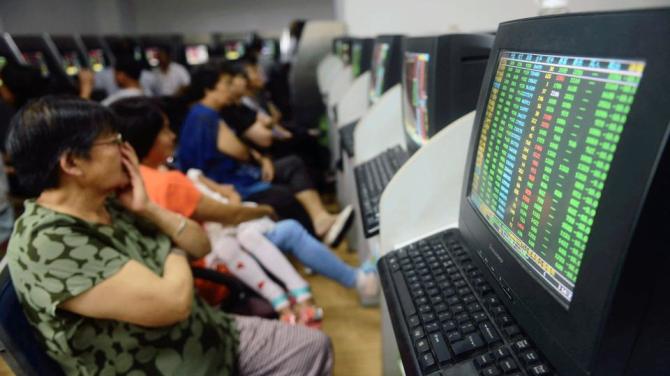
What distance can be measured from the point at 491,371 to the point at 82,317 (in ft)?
2.46

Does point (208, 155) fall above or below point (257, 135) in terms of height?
above

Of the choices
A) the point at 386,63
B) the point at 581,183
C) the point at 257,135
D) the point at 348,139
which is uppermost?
the point at 581,183

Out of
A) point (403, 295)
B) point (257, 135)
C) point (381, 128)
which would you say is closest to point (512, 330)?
point (403, 295)

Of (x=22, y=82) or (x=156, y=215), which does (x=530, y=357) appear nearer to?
(x=156, y=215)

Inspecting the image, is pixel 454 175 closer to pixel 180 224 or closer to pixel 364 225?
pixel 364 225

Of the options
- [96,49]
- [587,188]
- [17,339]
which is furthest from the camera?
[96,49]

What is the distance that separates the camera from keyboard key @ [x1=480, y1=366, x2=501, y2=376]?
18.0 inches

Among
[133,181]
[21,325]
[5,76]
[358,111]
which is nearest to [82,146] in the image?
[133,181]

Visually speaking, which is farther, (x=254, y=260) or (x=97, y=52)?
(x=97, y=52)

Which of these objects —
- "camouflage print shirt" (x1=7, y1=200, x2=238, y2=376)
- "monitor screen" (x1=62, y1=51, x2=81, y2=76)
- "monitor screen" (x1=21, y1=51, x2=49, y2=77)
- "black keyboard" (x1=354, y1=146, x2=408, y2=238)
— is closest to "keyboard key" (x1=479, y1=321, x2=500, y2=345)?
"black keyboard" (x1=354, y1=146, x2=408, y2=238)

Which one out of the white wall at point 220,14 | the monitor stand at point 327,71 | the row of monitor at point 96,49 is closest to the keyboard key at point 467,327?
the monitor stand at point 327,71

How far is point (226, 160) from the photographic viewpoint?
237 cm

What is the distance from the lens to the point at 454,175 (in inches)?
34.5

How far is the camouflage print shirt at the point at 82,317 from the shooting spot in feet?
2.50
